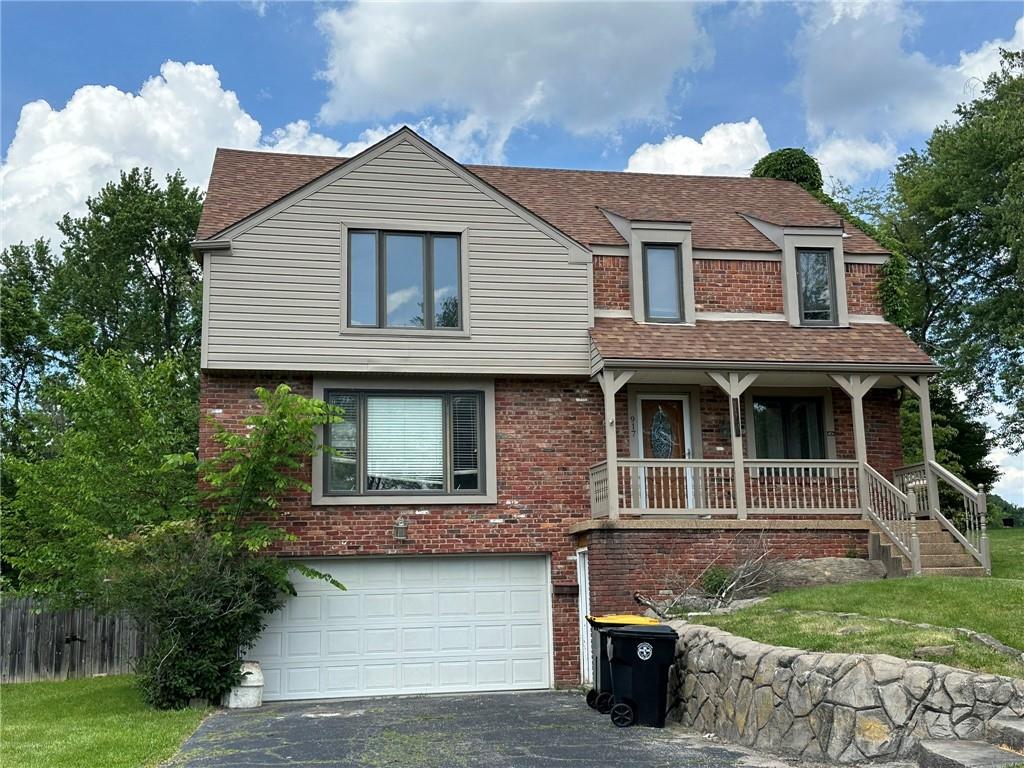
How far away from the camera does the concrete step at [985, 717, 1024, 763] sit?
7.18 metres

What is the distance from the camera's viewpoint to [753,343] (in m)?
16.2

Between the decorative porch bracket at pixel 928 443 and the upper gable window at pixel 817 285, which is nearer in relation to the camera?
the decorative porch bracket at pixel 928 443

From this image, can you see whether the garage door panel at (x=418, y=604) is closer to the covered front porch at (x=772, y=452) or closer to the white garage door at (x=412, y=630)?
the white garage door at (x=412, y=630)

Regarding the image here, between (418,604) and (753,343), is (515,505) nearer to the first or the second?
(418,604)

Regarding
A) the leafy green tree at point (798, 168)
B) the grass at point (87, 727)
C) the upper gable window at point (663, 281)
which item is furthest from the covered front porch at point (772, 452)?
the grass at point (87, 727)

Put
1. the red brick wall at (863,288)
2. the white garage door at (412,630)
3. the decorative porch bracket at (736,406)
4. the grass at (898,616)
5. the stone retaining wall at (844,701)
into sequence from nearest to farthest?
Answer: the stone retaining wall at (844,701)
the grass at (898,616)
the white garage door at (412,630)
the decorative porch bracket at (736,406)
the red brick wall at (863,288)

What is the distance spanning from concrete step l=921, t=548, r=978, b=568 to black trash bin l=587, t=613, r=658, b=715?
5056mm

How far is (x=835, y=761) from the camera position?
8070 millimetres

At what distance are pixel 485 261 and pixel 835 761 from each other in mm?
9802

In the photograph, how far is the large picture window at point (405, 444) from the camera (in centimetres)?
1521

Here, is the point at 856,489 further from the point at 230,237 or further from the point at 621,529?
the point at 230,237

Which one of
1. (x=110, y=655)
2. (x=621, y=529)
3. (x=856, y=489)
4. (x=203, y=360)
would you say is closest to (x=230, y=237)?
(x=203, y=360)

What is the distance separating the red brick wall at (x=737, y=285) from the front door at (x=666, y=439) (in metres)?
1.78

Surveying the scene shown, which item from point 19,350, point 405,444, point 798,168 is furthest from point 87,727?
point 19,350
